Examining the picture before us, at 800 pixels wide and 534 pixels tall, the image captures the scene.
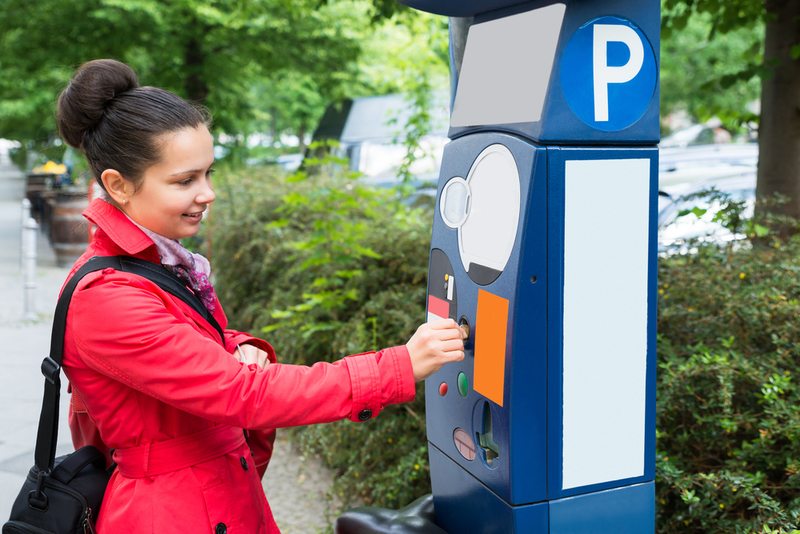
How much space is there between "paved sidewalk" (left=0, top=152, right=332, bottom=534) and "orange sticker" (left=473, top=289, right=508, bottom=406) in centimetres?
182

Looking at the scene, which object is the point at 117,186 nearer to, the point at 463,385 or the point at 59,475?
the point at 59,475

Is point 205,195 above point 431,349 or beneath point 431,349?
above

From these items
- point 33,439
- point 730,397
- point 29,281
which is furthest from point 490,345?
point 29,281

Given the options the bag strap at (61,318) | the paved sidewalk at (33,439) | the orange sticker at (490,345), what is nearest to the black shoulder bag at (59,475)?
the bag strap at (61,318)

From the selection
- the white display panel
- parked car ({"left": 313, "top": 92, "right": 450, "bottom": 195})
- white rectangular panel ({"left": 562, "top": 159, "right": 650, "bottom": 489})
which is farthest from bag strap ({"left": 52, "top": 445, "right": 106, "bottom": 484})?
parked car ({"left": 313, "top": 92, "right": 450, "bottom": 195})

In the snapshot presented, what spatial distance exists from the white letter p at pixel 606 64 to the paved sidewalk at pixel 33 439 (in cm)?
237

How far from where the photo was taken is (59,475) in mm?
1528

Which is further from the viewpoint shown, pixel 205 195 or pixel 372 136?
pixel 372 136

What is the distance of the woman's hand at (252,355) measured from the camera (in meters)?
1.68

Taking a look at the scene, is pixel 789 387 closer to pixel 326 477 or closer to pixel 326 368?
pixel 326 368

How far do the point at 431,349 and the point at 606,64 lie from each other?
73 cm

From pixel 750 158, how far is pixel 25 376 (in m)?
7.47

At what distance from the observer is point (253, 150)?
11.2 m

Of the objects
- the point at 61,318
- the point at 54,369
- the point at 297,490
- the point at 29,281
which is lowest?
the point at 297,490
